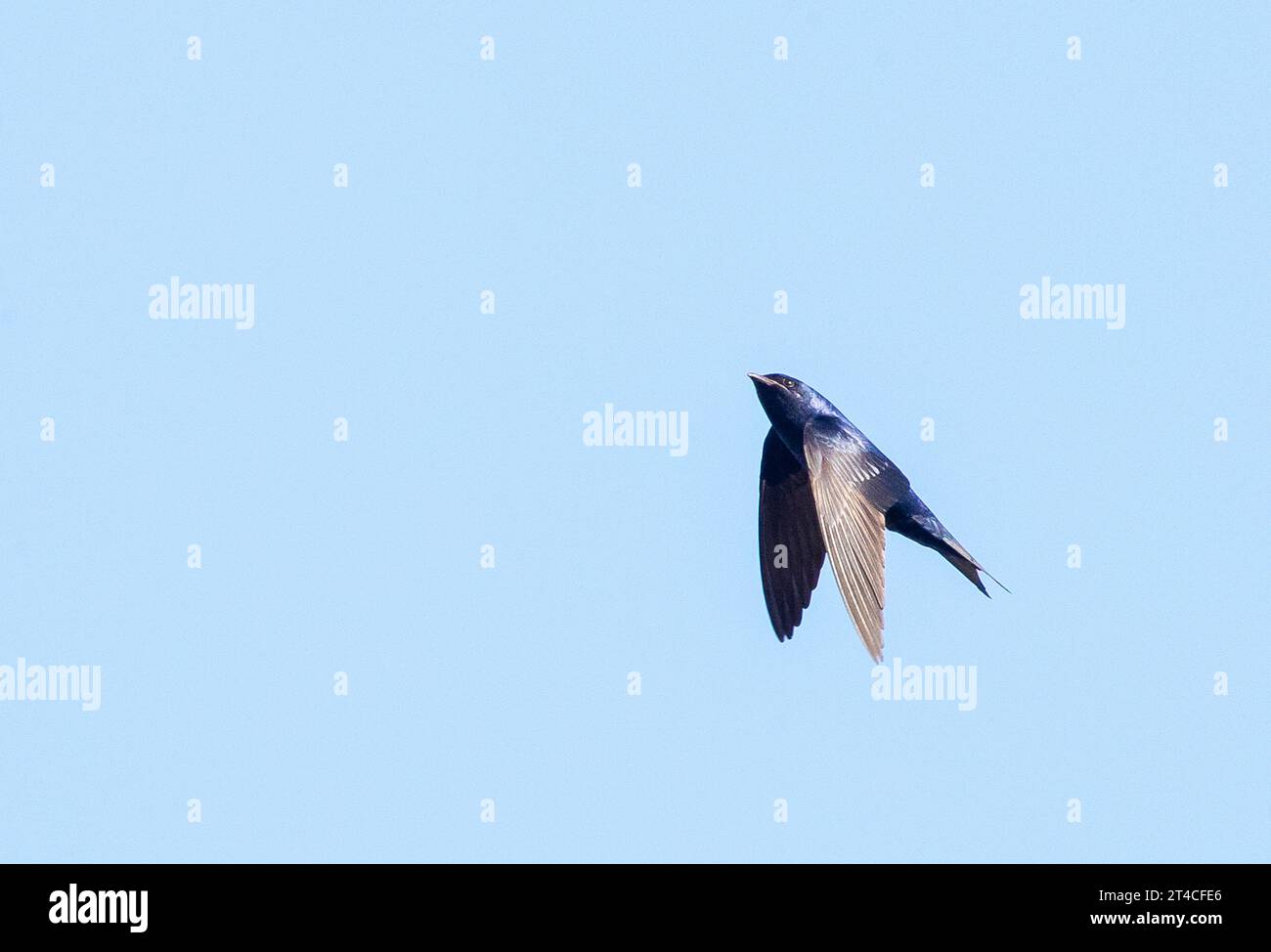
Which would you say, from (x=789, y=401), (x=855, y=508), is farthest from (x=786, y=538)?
(x=855, y=508)

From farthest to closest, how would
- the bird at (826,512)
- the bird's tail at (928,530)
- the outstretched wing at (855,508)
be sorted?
the bird's tail at (928,530) < the bird at (826,512) < the outstretched wing at (855,508)

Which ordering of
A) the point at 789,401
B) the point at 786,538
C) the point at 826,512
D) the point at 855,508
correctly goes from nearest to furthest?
the point at 826,512, the point at 855,508, the point at 789,401, the point at 786,538

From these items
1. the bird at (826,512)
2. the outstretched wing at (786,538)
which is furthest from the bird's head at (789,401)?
the outstretched wing at (786,538)

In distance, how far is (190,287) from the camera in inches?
980

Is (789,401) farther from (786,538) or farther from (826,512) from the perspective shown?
(826,512)

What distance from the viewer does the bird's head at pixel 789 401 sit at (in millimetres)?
19797

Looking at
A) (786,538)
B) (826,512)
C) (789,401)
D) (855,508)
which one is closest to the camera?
(826,512)

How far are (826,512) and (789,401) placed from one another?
6.44 feet

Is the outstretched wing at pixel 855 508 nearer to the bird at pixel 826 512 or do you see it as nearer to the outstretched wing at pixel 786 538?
the bird at pixel 826 512

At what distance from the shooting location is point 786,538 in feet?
67.8

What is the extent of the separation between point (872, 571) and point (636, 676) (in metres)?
4.22

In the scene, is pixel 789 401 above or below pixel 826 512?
above
